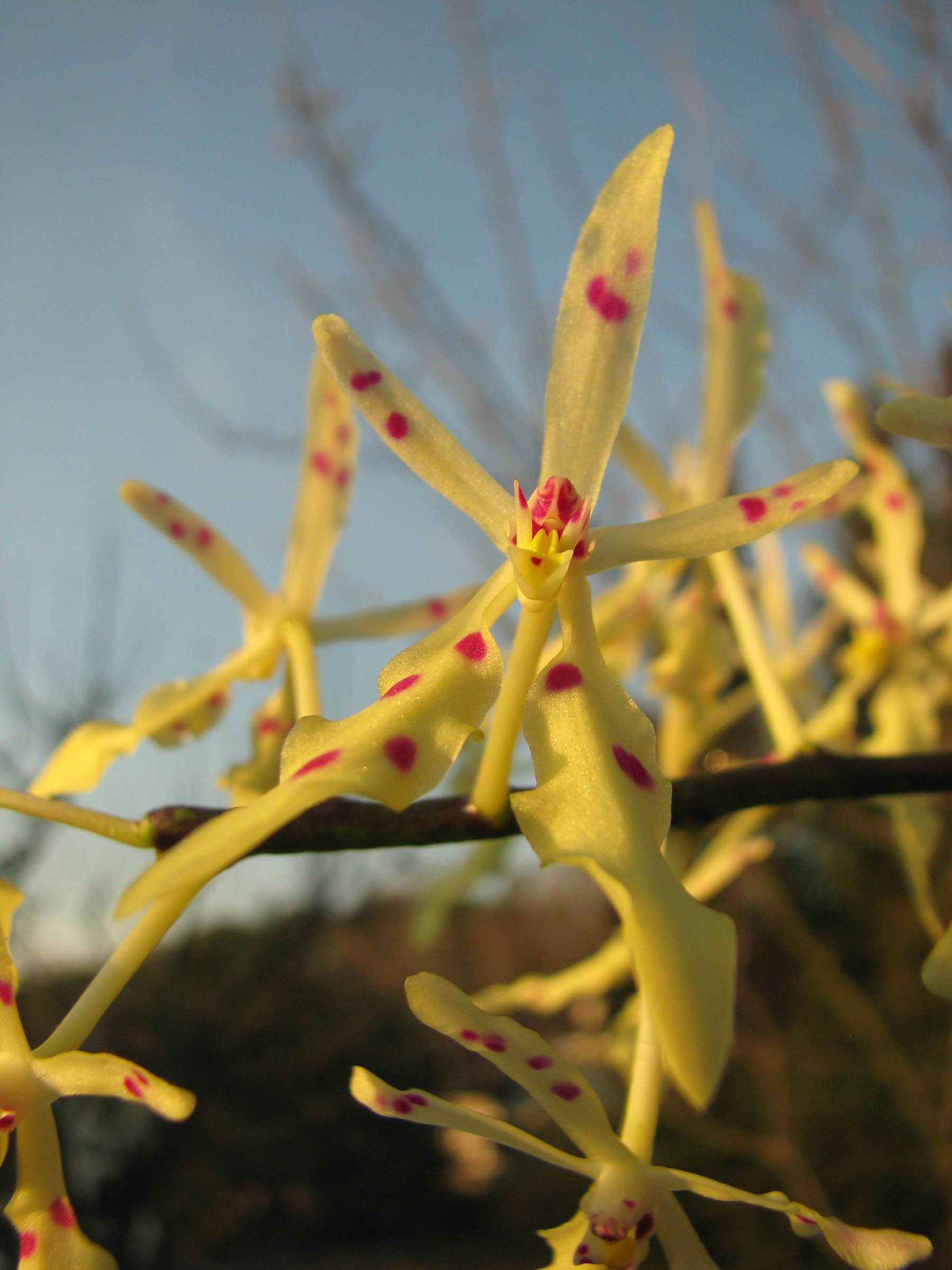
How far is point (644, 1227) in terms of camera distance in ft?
1.86

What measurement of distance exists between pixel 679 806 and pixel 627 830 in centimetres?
21

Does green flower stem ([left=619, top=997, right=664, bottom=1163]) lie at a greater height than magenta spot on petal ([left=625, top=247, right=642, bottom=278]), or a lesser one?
lesser

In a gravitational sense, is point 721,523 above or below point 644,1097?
above

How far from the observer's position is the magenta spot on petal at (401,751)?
0.43 meters

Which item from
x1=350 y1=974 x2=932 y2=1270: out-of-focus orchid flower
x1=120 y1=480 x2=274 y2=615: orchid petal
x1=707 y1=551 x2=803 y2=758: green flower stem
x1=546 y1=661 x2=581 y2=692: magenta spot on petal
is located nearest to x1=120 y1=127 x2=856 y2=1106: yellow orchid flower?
x1=546 y1=661 x2=581 y2=692: magenta spot on petal

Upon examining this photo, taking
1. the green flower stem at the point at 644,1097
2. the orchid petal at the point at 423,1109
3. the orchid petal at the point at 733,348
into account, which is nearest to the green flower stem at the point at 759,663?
the orchid petal at the point at 733,348

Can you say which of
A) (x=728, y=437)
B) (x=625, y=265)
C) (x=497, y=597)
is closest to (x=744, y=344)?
(x=728, y=437)

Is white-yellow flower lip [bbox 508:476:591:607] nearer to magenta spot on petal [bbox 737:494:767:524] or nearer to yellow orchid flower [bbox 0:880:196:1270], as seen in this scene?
magenta spot on petal [bbox 737:494:767:524]

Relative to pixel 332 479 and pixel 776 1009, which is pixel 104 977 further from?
pixel 776 1009

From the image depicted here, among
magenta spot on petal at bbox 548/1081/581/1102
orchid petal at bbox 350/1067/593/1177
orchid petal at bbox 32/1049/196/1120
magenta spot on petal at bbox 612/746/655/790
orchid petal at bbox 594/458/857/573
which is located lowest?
magenta spot on petal at bbox 548/1081/581/1102

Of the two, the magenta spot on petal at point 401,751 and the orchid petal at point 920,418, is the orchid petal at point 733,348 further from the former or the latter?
→ the magenta spot on petal at point 401,751

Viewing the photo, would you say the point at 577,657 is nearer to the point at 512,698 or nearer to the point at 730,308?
the point at 512,698

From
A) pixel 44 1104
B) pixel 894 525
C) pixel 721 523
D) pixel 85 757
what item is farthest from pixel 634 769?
pixel 894 525

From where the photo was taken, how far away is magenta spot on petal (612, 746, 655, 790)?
0.44 meters
